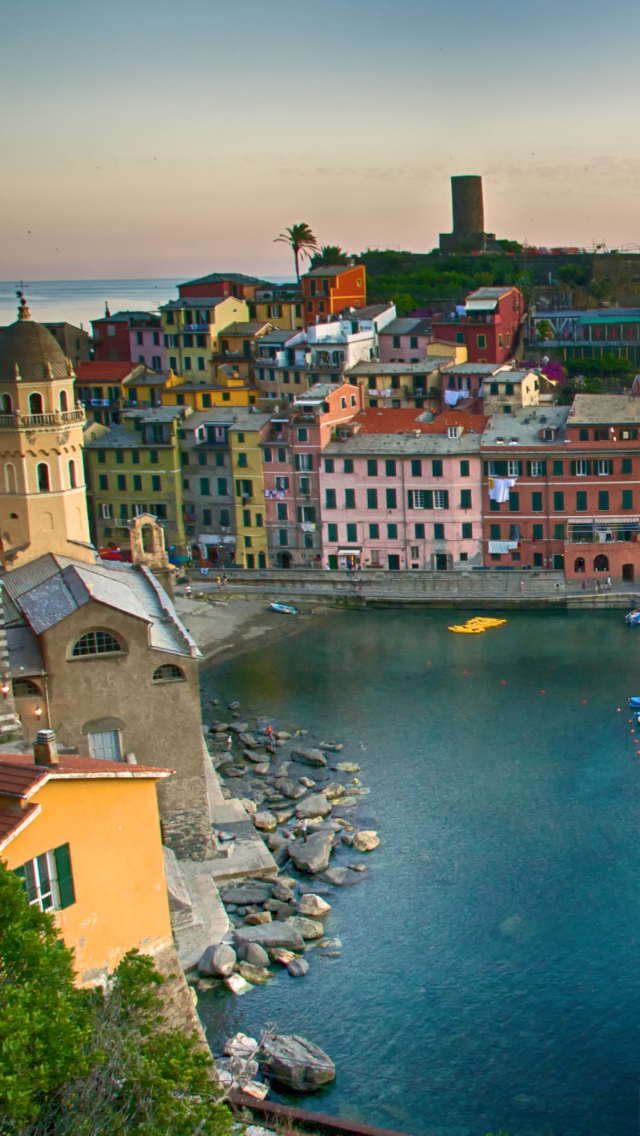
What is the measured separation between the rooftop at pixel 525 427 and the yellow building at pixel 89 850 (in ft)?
141

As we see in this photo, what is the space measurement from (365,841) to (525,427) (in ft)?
108

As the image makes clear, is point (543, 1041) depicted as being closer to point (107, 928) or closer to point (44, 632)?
point (107, 928)

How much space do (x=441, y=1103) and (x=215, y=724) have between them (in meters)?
22.7

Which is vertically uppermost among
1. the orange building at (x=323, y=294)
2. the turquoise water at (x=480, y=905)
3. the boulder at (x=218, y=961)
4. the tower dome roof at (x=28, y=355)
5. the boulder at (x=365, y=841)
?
the orange building at (x=323, y=294)

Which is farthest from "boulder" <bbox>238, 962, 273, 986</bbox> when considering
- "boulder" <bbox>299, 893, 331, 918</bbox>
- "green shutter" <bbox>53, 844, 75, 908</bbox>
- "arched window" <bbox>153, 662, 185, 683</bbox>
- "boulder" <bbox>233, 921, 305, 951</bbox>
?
"green shutter" <bbox>53, 844, 75, 908</bbox>

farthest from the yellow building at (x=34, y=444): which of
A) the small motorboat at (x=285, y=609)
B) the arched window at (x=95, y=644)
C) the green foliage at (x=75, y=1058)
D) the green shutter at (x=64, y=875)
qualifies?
the green foliage at (x=75, y=1058)

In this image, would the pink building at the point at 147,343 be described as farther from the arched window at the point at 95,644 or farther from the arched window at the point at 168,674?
the arched window at the point at 95,644

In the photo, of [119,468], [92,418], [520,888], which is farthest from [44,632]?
[92,418]

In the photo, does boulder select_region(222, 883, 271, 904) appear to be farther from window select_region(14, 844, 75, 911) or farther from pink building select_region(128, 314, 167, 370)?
pink building select_region(128, 314, 167, 370)

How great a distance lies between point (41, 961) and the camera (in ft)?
51.1

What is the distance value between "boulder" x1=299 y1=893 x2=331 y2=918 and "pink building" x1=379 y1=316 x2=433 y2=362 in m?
49.6

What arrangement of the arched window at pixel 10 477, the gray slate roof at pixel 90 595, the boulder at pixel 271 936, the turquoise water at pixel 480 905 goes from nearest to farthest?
the turquoise water at pixel 480 905
the boulder at pixel 271 936
the gray slate roof at pixel 90 595
the arched window at pixel 10 477

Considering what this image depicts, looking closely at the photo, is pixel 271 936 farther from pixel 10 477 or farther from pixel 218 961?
pixel 10 477

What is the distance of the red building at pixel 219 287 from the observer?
85312mm
